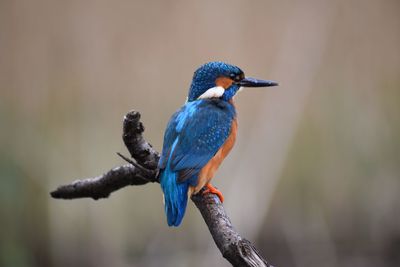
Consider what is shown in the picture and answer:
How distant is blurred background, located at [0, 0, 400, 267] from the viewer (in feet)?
10.8

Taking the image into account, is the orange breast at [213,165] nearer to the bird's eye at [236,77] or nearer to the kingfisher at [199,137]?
the kingfisher at [199,137]

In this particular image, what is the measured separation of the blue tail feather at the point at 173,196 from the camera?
5.83ft

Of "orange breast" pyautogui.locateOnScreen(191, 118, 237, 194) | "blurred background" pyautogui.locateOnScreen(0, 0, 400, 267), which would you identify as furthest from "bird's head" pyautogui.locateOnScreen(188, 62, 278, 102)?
"blurred background" pyautogui.locateOnScreen(0, 0, 400, 267)

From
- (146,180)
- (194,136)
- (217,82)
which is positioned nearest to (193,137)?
(194,136)

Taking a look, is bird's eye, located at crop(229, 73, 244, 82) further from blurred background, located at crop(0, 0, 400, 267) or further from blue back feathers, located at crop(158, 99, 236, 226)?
blurred background, located at crop(0, 0, 400, 267)

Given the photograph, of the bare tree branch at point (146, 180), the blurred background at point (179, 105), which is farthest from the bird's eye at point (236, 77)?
the blurred background at point (179, 105)

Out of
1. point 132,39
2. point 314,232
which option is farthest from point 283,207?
point 132,39

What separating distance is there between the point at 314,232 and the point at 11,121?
179 centimetres

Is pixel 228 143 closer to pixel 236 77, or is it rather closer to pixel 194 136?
pixel 194 136

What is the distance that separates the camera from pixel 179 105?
3477 millimetres

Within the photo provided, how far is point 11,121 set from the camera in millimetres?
3361

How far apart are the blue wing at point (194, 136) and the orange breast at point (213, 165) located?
25mm

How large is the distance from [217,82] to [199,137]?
12.6 inches

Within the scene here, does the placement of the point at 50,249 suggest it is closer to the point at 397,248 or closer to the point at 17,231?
the point at 17,231
